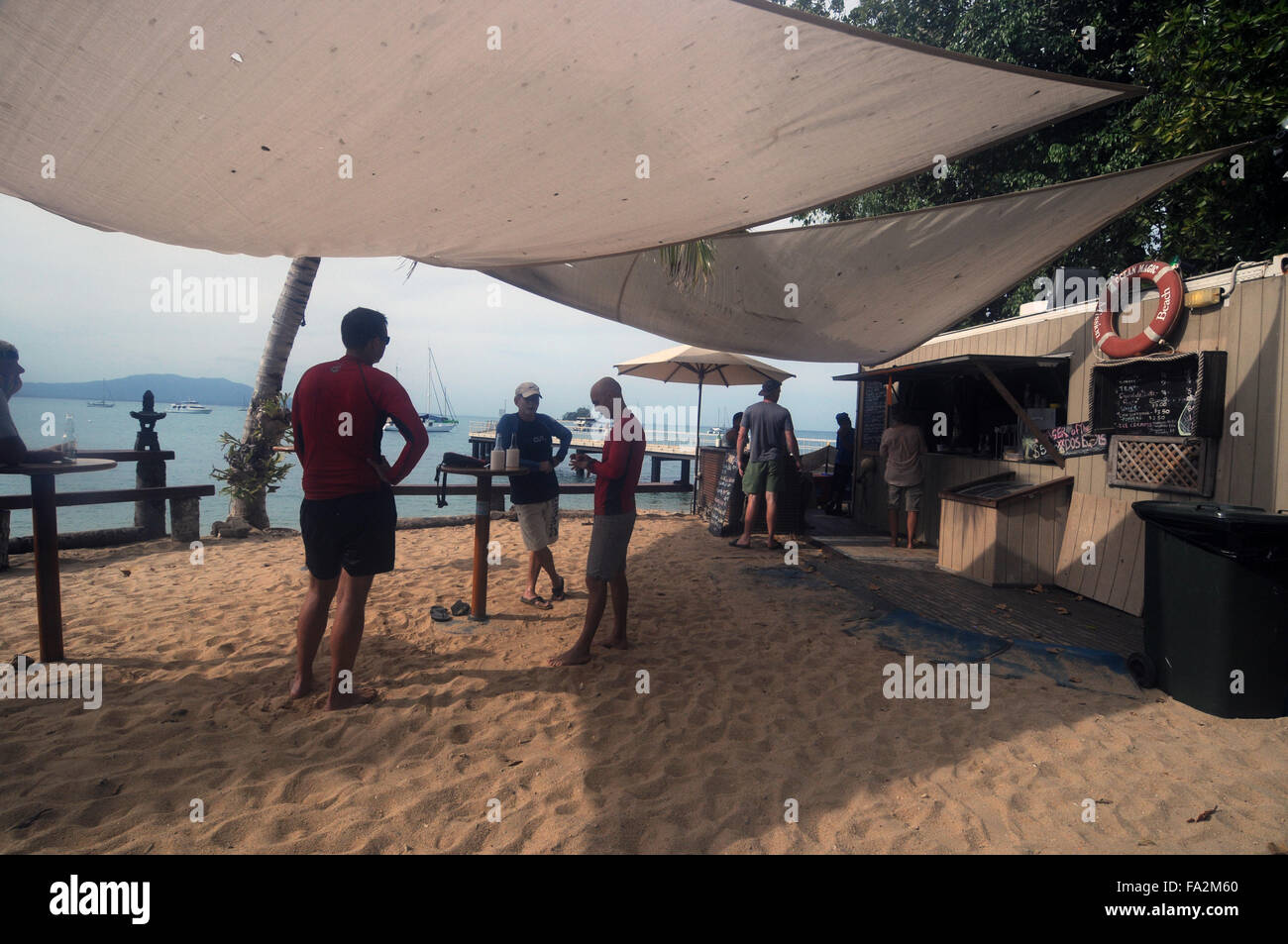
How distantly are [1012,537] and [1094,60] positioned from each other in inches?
447

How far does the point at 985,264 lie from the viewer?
4168mm

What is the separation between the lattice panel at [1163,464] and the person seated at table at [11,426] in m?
7.56

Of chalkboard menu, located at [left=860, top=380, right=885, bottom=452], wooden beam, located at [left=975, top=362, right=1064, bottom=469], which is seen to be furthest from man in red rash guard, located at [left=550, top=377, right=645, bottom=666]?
chalkboard menu, located at [left=860, top=380, right=885, bottom=452]

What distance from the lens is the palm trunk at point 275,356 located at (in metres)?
8.37

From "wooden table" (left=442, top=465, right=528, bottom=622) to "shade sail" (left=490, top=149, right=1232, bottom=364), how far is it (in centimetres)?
158

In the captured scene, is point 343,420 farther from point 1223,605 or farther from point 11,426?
point 1223,605

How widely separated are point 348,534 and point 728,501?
6145 millimetres

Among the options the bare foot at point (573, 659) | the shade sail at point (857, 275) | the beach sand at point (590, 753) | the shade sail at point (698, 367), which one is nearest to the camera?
the beach sand at point (590, 753)

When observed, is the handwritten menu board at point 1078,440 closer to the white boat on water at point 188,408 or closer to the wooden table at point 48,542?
the wooden table at point 48,542

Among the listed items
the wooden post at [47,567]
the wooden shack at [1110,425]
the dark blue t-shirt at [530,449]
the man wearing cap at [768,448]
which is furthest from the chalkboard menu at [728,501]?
the wooden post at [47,567]

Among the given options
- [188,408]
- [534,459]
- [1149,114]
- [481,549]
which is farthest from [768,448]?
[188,408]

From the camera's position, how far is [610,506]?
396 cm

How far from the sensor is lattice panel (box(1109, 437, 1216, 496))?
4.84 meters
